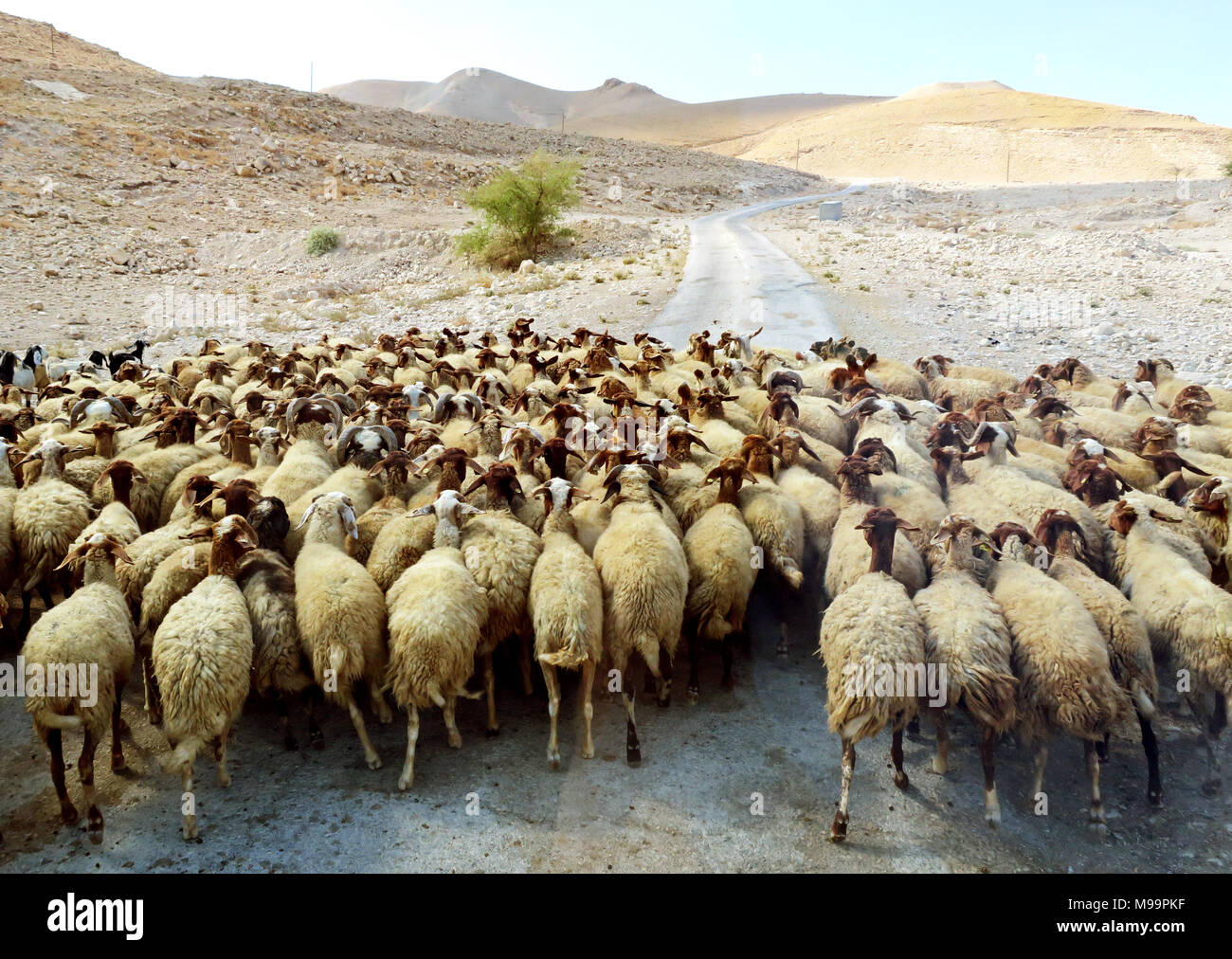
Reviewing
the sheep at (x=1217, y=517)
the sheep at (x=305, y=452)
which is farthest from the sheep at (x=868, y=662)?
the sheep at (x=305, y=452)

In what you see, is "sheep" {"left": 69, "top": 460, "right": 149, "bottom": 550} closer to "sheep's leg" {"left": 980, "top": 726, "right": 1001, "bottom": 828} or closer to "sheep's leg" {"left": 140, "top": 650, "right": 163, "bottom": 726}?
"sheep's leg" {"left": 140, "top": 650, "right": 163, "bottom": 726}

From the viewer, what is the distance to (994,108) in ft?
343

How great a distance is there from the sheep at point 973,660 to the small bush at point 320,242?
3155 cm

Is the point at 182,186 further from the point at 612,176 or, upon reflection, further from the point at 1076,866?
the point at 1076,866

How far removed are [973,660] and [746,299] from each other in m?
18.8

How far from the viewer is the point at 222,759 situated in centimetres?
587

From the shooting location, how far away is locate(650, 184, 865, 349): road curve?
20.0 meters

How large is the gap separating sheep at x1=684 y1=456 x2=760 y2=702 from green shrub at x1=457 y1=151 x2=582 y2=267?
27.6 m

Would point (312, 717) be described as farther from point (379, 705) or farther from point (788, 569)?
point (788, 569)

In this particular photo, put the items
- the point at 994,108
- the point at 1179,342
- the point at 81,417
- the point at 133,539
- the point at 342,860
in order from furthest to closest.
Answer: the point at 994,108, the point at 1179,342, the point at 81,417, the point at 133,539, the point at 342,860

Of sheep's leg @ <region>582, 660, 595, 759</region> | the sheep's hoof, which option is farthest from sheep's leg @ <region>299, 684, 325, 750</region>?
the sheep's hoof

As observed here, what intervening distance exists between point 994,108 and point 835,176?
1363 inches

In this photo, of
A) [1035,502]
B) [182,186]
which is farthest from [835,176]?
[1035,502]

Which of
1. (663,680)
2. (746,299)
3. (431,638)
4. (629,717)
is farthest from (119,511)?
(746,299)
